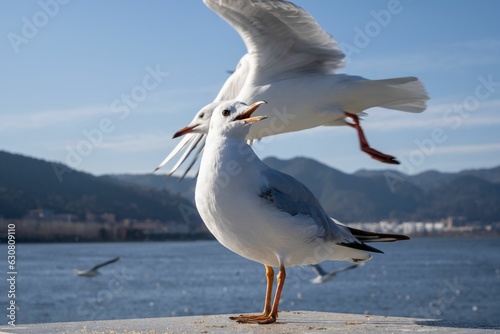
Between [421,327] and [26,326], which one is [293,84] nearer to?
[421,327]

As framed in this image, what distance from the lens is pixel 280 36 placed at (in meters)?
7.12

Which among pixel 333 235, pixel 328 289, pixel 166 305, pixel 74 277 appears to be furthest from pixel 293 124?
pixel 74 277

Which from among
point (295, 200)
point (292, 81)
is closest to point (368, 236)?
point (295, 200)

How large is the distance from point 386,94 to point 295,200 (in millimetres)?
2385

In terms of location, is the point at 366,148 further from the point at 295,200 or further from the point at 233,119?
the point at 233,119

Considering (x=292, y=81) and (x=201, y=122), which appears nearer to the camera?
(x=201, y=122)

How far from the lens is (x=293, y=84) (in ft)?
23.1

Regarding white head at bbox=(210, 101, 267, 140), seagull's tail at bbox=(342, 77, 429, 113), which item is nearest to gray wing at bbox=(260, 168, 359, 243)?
white head at bbox=(210, 101, 267, 140)

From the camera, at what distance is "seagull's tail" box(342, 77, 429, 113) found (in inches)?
283

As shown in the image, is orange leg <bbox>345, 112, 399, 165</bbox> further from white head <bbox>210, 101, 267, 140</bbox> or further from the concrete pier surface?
white head <bbox>210, 101, 267, 140</bbox>

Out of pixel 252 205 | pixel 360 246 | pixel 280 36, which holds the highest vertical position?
pixel 280 36

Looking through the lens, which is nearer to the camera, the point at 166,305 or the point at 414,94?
the point at 414,94

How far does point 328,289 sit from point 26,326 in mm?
62402

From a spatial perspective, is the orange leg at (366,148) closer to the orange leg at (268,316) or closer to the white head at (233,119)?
the orange leg at (268,316)
